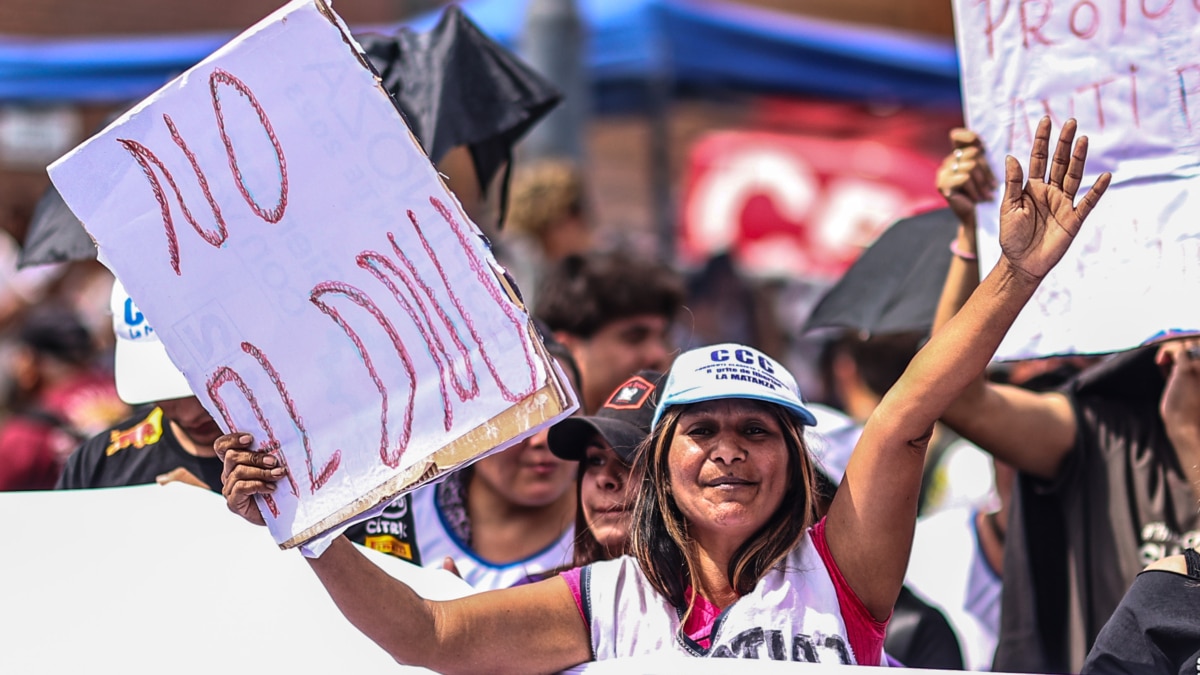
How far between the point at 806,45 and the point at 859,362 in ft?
17.8

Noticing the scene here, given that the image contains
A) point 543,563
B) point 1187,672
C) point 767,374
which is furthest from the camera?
point 543,563

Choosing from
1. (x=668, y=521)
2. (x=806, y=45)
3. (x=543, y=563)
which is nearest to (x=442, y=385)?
(x=668, y=521)

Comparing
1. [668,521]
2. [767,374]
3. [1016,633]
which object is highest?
[767,374]

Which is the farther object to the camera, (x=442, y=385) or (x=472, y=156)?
(x=472, y=156)

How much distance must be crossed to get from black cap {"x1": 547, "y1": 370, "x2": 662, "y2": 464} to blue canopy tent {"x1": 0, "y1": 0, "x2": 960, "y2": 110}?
5875 mm

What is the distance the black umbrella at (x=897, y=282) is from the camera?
3.38 meters

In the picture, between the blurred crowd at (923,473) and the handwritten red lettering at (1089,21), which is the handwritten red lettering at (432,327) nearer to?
the blurred crowd at (923,473)

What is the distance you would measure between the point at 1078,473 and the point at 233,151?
6.62 feet

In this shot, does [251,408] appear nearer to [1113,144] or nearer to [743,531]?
[743,531]

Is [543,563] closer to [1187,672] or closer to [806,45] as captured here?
[1187,672]

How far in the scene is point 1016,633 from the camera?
313cm

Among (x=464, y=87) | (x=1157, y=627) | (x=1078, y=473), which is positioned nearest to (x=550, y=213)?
(x=464, y=87)

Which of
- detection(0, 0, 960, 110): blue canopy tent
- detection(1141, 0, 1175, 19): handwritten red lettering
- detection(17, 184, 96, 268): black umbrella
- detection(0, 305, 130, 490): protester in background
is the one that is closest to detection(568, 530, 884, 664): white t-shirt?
detection(1141, 0, 1175, 19): handwritten red lettering

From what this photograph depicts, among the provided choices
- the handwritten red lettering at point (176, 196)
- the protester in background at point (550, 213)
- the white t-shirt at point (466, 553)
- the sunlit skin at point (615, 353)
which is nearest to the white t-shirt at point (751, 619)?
the white t-shirt at point (466, 553)
